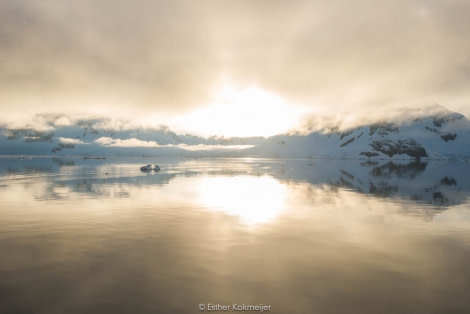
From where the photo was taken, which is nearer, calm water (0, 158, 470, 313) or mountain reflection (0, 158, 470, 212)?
calm water (0, 158, 470, 313)

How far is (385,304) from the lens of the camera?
41.8ft

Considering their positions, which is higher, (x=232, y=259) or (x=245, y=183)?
(x=232, y=259)

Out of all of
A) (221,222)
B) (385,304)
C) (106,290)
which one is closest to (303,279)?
(385,304)

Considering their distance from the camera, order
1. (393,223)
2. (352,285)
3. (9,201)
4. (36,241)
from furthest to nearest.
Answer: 1. (9,201)
2. (393,223)
3. (36,241)
4. (352,285)

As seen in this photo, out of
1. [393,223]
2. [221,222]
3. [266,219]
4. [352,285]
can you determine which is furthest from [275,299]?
[393,223]

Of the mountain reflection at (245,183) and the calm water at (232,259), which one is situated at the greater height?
the calm water at (232,259)

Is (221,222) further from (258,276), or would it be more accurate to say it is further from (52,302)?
(52,302)

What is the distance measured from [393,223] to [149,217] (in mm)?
22374

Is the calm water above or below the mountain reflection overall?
above

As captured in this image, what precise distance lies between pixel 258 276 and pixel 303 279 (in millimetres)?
2202

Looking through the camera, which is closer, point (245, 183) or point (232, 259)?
point (232, 259)

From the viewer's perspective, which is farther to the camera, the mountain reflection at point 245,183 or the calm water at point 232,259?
the mountain reflection at point 245,183

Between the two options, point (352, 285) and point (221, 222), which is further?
point (221, 222)

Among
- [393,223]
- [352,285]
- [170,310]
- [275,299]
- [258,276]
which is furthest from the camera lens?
[393,223]
